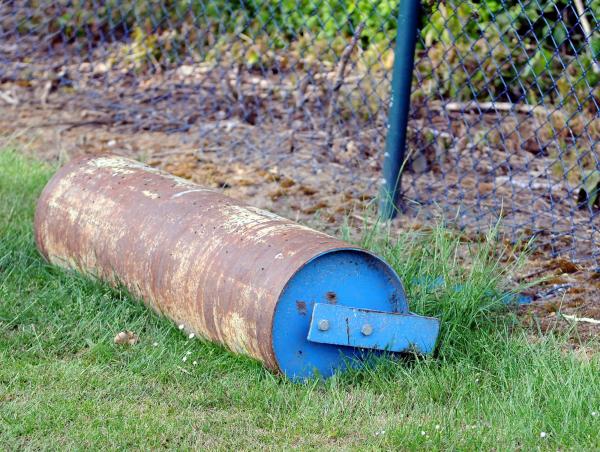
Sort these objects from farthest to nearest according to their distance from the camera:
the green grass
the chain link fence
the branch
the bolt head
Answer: the branch < the chain link fence < the bolt head < the green grass

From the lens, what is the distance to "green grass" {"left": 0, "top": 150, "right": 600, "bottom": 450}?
2.67 metres

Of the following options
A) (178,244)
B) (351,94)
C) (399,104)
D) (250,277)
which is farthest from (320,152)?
(250,277)

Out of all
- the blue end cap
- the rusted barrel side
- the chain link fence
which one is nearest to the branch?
the chain link fence

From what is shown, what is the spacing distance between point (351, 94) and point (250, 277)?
2.86 meters

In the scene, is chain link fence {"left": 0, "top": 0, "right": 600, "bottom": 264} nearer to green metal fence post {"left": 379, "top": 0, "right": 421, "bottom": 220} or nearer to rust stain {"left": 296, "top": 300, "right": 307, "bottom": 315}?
green metal fence post {"left": 379, "top": 0, "right": 421, "bottom": 220}

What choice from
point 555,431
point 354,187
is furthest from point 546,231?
point 555,431

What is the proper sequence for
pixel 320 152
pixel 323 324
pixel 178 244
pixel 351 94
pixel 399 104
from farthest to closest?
pixel 351 94 < pixel 320 152 < pixel 399 104 < pixel 178 244 < pixel 323 324

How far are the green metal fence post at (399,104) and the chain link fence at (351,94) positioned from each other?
0.44 feet

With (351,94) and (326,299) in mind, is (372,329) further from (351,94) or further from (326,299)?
(351,94)

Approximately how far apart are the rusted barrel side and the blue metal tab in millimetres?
158

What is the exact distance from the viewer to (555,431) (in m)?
2.64

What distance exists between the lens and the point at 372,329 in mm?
2971

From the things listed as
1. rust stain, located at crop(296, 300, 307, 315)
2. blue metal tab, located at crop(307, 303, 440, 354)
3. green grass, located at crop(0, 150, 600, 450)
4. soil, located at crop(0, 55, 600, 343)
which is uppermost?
rust stain, located at crop(296, 300, 307, 315)

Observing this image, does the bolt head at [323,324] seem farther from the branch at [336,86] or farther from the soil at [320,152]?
the branch at [336,86]
